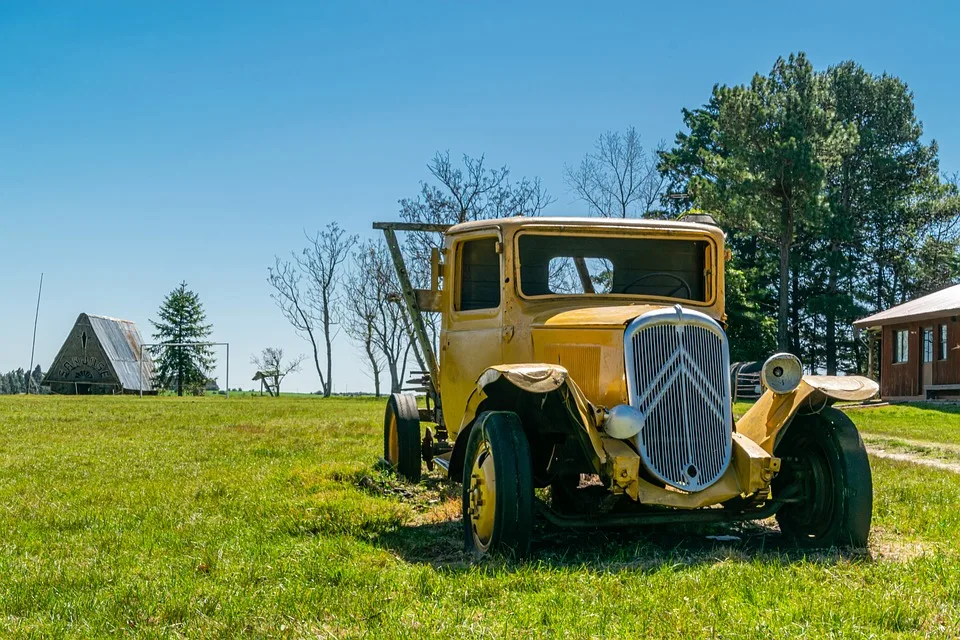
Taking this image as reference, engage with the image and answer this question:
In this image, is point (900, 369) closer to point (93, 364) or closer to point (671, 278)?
point (671, 278)

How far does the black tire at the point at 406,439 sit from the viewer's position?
9633 millimetres

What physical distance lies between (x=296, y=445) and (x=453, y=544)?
7694mm

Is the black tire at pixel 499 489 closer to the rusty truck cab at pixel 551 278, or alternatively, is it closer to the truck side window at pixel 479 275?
the rusty truck cab at pixel 551 278

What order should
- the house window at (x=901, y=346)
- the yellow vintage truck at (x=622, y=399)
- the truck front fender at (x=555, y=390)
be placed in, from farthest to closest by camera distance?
the house window at (x=901, y=346)
the yellow vintage truck at (x=622, y=399)
the truck front fender at (x=555, y=390)

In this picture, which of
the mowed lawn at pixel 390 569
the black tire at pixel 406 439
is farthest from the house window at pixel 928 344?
the black tire at pixel 406 439

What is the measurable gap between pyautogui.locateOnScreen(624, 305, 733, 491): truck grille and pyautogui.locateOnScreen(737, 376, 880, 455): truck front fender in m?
0.48

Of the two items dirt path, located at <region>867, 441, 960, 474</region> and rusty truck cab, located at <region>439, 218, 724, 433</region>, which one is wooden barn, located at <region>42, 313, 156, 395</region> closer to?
dirt path, located at <region>867, 441, 960, 474</region>

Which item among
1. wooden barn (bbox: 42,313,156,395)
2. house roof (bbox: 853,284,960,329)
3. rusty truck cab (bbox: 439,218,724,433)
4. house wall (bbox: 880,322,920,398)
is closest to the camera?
rusty truck cab (bbox: 439,218,724,433)

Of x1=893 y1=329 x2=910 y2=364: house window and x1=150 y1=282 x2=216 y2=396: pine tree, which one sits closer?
x1=893 y1=329 x2=910 y2=364: house window

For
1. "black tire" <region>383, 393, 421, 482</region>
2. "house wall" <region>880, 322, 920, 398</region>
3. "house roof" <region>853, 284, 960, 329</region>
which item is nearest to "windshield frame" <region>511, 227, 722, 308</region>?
"black tire" <region>383, 393, 421, 482</region>

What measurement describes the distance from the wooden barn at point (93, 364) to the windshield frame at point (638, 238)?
2076 inches

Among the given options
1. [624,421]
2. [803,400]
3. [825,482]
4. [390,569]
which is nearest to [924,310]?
[825,482]

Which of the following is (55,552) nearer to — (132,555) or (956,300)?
(132,555)

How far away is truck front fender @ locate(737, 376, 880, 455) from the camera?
6340 mm
